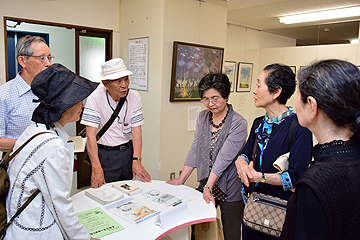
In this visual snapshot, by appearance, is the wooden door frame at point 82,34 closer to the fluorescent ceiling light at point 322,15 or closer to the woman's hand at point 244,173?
the woman's hand at point 244,173

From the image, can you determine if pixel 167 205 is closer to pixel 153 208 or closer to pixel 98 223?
pixel 153 208

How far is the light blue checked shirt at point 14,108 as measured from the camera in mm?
2035

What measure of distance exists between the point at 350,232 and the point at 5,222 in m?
1.39

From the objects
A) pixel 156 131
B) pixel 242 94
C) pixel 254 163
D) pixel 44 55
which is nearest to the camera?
pixel 254 163

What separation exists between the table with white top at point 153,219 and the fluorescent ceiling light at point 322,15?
4.06 meters

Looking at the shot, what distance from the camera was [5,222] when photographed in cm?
120

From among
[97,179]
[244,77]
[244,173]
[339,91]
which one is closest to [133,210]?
[97,179]

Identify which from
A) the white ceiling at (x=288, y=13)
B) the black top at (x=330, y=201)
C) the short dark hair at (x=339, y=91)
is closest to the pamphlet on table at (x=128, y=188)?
the black top at (x=330, y=201)

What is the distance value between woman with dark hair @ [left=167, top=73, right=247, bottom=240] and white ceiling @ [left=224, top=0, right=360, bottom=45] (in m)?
2.41

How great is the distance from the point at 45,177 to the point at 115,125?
4.59 ft

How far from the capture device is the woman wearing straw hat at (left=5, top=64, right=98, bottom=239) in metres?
1.18

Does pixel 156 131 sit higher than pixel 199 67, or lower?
lower

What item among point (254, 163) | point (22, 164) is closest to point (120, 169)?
point (254, 163)

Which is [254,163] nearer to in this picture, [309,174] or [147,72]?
[309,174]
